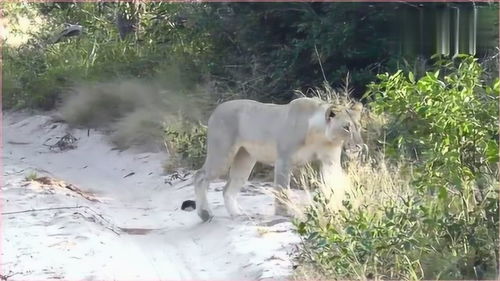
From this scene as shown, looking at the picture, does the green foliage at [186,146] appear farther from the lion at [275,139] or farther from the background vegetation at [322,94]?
the lion at [275,139]

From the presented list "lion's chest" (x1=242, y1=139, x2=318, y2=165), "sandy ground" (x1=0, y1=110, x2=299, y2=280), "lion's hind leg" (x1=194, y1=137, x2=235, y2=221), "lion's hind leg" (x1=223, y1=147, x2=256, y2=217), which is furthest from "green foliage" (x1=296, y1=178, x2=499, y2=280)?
"lion's hind leg" (x1=223, y1=147, x2=256, y2=217)

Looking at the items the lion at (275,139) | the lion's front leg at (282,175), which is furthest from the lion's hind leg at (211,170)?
the lion's front leg at (282,175)

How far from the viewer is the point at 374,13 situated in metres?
13.4

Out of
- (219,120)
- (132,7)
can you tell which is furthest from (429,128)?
(132,7)

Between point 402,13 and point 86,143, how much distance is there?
18.6 feet

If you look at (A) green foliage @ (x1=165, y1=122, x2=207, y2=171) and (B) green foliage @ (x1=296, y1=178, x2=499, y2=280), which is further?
(A) green foliage @ (x1=165, y1=122, x2=207, y2=171)

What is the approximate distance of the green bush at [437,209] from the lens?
6445 mm

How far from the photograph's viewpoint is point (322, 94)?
13.0 metres

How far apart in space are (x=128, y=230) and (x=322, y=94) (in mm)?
4237

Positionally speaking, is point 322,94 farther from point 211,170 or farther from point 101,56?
point 101,56

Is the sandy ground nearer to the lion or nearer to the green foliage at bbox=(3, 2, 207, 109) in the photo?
the lion

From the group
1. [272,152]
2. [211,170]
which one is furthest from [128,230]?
[272,152]

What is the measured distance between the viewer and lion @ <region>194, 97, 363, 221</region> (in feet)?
29.6

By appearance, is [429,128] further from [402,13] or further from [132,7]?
[132,7]
